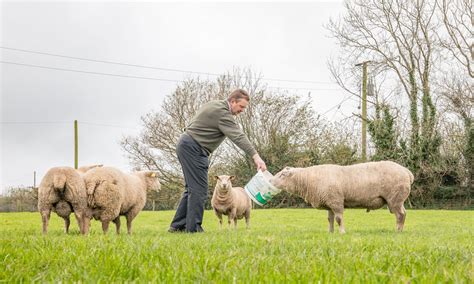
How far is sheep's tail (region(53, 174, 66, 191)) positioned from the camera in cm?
724

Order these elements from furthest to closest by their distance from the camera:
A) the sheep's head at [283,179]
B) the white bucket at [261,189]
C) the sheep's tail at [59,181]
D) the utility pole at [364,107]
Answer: the utility pole at [364,107] → the sheep's head at [283,179] → the white bucket at [261,189] → the sheep's tail at [59,181]

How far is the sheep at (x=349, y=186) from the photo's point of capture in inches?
340

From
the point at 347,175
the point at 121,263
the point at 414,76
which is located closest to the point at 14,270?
the point at 121,263

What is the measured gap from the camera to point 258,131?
29.3 meters

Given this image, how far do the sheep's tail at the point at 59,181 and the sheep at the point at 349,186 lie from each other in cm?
369

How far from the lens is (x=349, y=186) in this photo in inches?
342

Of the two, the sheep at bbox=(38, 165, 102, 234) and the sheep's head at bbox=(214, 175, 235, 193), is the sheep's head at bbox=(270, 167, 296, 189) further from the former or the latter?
the sheep at bbox=(38, 165, 102, 234)

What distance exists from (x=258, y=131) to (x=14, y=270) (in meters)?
26.6

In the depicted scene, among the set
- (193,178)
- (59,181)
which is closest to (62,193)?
(59,181)

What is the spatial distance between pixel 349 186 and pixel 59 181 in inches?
192

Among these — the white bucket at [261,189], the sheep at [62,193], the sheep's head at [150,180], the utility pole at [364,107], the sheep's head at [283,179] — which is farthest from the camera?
the utility pole at [364,107]

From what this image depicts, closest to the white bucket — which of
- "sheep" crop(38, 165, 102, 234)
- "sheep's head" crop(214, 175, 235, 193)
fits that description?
"sheep" crop(38, 165, 102, 234)

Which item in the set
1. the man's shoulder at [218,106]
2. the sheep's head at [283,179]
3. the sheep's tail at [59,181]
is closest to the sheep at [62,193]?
the sheep's tail at [59,181]

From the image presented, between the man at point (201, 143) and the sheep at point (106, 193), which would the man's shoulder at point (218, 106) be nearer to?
the man at point (201, 143)
